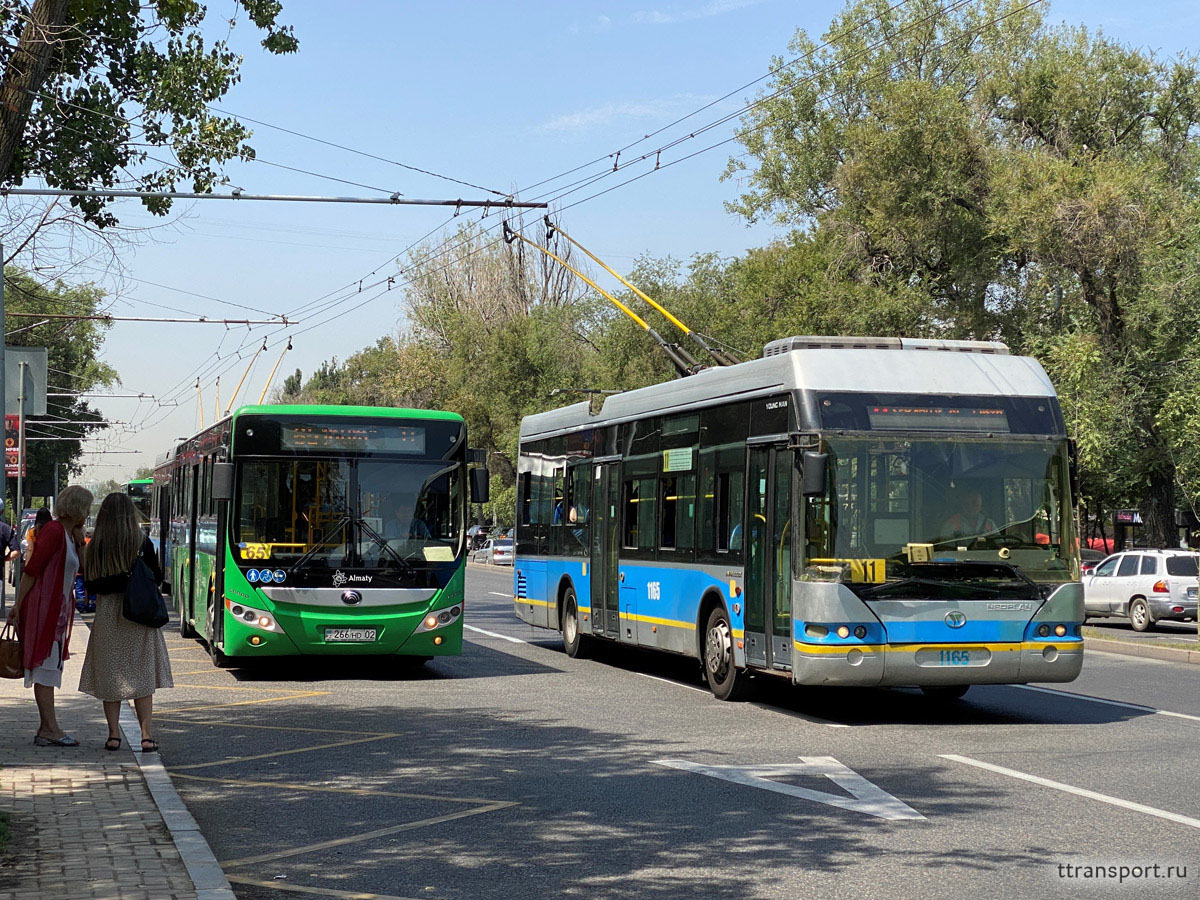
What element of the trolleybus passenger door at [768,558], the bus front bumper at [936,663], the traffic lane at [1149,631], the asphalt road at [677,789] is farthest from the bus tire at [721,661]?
the traffic lane at [1149,631]

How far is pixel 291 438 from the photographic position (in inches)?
646

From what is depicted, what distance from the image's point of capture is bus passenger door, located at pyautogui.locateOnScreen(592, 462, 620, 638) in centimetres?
1783

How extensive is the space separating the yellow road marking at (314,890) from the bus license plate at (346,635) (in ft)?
29.8

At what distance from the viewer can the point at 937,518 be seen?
1261 cm

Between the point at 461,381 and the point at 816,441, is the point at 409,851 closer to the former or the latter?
the point at 816,441

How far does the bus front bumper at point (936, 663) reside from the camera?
485 inches

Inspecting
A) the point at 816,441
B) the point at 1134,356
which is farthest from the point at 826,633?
the point at 1134,356

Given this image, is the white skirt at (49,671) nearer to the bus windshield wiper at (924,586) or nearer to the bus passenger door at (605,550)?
the bus windshield wiper at (924,586)

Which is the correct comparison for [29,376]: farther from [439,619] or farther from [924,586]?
[924,586]

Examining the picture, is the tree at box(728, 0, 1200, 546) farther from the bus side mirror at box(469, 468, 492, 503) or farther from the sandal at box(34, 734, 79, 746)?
the sandal at box(34, 734, 79, 746)

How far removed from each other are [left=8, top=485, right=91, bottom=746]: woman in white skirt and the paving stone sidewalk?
0.33m

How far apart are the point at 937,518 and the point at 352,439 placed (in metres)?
6.65

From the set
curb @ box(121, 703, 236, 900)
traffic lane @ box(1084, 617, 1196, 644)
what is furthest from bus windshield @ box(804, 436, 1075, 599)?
traffic lane @ box(1084, 617, 1196, 644)

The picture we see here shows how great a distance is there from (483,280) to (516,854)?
73.0 meters
